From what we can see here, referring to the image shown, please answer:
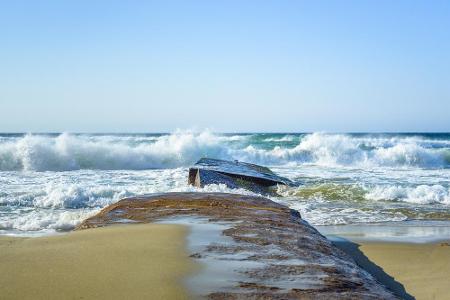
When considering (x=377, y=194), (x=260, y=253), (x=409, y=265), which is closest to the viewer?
(x=260, y=253)

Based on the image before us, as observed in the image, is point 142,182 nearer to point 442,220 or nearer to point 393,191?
point 393,191

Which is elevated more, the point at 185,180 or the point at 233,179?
the point at 233,179

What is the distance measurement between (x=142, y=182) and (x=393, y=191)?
723 cm

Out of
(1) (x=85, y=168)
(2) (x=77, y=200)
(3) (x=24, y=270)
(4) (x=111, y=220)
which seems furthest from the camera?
(1) (x=85, y=168)

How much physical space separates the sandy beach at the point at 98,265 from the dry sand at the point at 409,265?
6.65 feet

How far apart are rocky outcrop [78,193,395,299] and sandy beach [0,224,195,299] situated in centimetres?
19

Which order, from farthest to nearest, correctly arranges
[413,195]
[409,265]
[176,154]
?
[176,154], [413,195], [409,265]

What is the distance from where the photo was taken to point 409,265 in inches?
220

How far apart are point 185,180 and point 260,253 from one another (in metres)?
12.0

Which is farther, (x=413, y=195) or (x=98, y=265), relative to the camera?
(x=413, y=195)

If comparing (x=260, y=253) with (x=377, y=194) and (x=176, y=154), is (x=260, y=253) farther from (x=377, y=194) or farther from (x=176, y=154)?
(x=176, y=154)

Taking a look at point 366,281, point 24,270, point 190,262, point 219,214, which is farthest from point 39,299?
point 219,214

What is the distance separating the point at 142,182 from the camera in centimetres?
1568

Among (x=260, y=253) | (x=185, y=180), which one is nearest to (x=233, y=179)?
(x=185, y=180)
